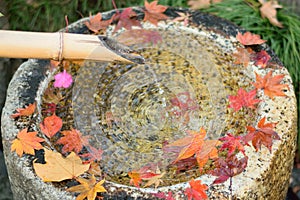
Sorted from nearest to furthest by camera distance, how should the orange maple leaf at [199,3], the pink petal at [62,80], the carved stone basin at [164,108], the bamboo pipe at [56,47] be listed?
1. the bamboo pipe at [56,47]
2. the carved stone basin at [164,108]
3. the pink petal at [62,80]
4. the orange maple leaf at [199,3]

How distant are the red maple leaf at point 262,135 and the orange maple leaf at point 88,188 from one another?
0.66 m

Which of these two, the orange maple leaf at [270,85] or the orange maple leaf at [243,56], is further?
the orange maple leaf at [243,56]

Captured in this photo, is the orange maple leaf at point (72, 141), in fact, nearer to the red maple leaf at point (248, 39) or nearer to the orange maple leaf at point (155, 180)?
the orange maple leaf at point (155, 180)

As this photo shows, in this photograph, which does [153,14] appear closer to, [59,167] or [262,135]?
[262,135]

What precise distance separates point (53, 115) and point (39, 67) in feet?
0.94

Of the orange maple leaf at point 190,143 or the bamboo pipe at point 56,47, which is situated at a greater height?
the bamboo pipe at point 56,47

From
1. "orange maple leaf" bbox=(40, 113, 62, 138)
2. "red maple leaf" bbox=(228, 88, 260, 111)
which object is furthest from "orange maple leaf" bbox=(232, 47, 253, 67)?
"orange maple leaf" bbox=(40, 113, 62, 138)

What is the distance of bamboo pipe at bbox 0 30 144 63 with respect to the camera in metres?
2.04

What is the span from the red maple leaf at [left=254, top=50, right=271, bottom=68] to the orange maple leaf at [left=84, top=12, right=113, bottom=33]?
0.79 metres

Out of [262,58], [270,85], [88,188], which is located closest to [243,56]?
[262,58]

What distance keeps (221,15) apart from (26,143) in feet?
5.59

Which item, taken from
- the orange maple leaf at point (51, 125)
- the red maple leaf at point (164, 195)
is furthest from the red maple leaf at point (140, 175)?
the orange maple leaf at point (51, 125)

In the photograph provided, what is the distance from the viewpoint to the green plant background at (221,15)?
3301 millimetres

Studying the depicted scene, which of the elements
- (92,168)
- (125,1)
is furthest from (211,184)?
(125,1)
